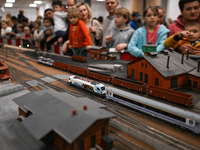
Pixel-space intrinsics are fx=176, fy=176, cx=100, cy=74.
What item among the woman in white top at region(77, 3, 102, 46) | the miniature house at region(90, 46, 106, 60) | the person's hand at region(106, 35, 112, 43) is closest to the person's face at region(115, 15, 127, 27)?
the person's hand at region(106, 35, 112, 43)

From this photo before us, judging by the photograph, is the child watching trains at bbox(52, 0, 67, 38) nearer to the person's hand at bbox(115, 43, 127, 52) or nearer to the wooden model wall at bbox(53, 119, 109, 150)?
the person's hand at bbox(115, 43, 127, 52)

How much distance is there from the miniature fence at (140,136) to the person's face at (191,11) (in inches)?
353

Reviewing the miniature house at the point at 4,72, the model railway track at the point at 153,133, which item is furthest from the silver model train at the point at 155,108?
the miniature house at the point at 4,72

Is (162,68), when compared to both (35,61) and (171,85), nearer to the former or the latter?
(171,85)

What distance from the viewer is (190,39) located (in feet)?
37.0

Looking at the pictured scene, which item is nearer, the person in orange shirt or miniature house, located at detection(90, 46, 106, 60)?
the person in orange shirt

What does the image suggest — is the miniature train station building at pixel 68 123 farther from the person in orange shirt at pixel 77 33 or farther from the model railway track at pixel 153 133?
the person in orange shirt at pixel 77 33

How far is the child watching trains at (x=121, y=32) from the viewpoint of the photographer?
13.9 meters

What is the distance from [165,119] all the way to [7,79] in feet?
30.1

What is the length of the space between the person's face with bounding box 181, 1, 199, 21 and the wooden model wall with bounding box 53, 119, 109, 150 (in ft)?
31.9

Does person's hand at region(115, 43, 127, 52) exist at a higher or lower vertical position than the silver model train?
higher

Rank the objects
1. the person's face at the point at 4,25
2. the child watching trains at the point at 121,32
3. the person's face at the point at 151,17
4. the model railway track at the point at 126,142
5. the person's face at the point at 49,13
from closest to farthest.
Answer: the model railway track at the point at 126,142 < the person's face at the point at 151,17 < the child watching trains at the point at 121,32 < the person's face at the point at 49,13 < the person's face at the point at 4,25

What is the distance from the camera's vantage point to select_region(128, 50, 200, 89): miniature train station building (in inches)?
342

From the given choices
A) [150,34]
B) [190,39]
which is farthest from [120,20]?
[190,39]
